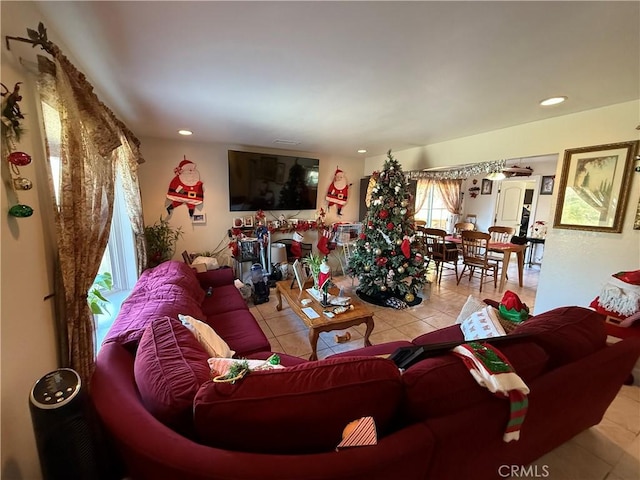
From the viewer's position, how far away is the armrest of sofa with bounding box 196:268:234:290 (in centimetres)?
297

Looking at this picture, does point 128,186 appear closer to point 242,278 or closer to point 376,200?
point 242,278

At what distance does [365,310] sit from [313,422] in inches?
64.8

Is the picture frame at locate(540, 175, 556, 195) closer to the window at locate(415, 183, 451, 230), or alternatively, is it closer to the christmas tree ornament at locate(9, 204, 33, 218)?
the window at locate(415, 183, 451, 230)

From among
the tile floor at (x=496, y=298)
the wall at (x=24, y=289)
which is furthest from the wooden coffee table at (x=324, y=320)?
the wall at (x=24, y=289)

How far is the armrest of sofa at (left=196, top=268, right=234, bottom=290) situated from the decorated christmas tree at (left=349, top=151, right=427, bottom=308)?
5.95ft

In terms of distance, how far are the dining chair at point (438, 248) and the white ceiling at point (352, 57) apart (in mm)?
2160

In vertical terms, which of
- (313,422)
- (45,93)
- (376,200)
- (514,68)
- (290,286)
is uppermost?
(514,68)

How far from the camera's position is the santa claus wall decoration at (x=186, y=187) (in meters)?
3.71

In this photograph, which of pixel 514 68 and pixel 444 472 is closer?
pixel 444 472

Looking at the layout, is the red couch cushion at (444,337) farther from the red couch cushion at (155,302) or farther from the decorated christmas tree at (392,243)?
the red couch cushion at (155,302)

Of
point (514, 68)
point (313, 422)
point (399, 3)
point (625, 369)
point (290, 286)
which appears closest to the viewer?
point (313, 422)

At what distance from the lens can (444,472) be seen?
0.90 meters

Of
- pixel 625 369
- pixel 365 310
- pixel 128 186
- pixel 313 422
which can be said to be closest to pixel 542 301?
pixel 625 369

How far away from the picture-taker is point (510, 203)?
6.44 meters
